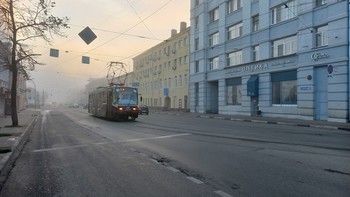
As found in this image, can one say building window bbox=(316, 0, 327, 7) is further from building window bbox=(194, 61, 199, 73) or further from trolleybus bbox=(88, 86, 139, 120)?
building window bbox=(194, 61, 199, 73)

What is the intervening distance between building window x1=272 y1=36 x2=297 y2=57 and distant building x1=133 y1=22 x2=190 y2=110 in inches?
881

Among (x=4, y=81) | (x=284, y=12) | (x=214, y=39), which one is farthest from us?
(x=214, y=39)

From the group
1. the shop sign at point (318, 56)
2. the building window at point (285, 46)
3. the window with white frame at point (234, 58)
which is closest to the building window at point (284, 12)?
the building window at point (285, 46)

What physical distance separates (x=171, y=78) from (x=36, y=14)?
4208 cm

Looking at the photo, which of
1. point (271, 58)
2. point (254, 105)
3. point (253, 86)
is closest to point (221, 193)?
point (271, 58)

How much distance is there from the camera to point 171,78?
62562 millimetres

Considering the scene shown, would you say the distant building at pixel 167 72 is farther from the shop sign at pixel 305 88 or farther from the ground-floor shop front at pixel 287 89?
the shop sign at pixel 305 88

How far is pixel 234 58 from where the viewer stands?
40156 millimetres

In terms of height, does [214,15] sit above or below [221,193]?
above

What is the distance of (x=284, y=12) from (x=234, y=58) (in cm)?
928

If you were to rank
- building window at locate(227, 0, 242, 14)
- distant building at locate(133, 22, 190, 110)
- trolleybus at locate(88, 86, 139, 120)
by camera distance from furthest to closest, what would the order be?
distant building at locate(133, 22, 190, 110)
building window at locate(227, 0, 242, 14)
trolleybus at locate(88, 86, 139, 120)

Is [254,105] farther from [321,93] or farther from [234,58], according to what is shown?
[321,93]

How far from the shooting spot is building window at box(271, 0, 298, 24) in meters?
30.8

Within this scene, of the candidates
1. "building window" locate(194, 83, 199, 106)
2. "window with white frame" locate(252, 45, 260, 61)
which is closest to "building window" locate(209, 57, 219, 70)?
"building window" locate(194, 83, 199, 106)
